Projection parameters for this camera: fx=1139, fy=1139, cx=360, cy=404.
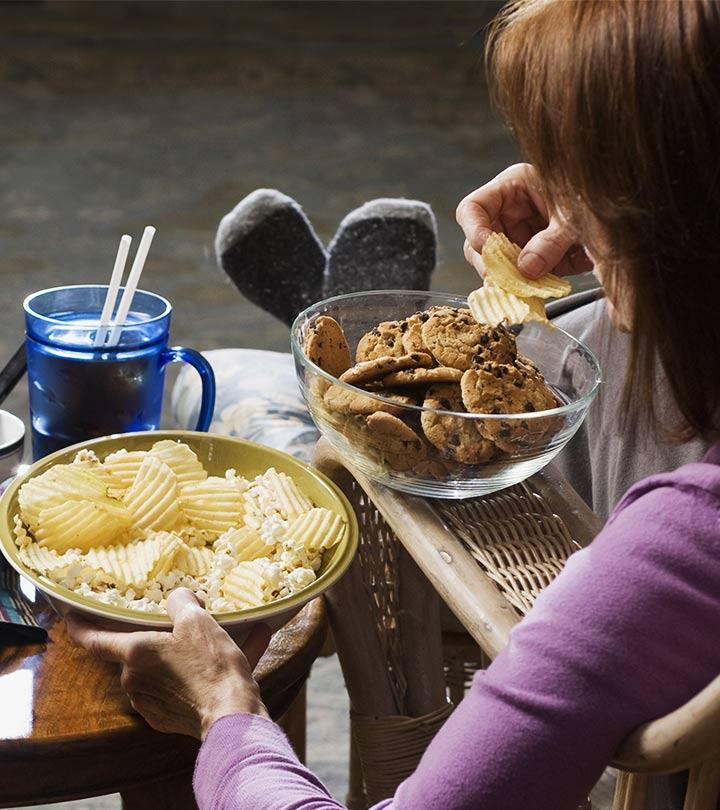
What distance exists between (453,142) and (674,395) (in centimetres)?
403

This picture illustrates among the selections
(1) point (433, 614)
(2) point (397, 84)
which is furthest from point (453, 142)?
(1) point (433, 614)

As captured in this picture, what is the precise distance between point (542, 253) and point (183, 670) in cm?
41

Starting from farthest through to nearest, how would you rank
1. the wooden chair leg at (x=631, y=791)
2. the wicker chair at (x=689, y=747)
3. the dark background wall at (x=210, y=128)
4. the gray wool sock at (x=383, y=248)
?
the dark background wall at (x=210, y=128) → the gray wool sock at (x=383, y=248) → the wooden chair leg at (x=631, y=791) → the wicker chair at (x=689, y=747)

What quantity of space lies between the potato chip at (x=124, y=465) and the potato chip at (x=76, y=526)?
0.05 m

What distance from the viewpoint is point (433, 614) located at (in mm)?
1104

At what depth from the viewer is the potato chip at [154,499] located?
2.81ft

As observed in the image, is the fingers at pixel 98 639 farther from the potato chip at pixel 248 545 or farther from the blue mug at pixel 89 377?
the blue mug at pixel 89 377

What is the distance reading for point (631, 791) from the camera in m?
0.63

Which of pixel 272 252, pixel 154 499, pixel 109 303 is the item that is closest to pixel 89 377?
pixel 109 303

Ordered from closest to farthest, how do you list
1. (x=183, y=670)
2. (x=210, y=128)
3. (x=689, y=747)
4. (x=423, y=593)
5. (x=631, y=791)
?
1. (x=689, y=747)
2. (x=631, y=791)
3. (x=183, y=670)
4. (x=423, y=593)
5. (x=210, y=128)

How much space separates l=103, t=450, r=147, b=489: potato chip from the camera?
0.89 meters

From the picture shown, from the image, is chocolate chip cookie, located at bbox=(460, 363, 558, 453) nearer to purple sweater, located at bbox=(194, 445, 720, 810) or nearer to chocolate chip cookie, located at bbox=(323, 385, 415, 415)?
A: chocolate chip cookie, located at bbox=(323, 385, 415, 415)

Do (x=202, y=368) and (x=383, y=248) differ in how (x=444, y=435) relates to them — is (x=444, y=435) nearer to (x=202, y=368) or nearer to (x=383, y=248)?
(x=202, y=368)

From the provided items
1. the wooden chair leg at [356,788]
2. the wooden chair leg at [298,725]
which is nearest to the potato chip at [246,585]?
the wooden chair leg at [298,725]
